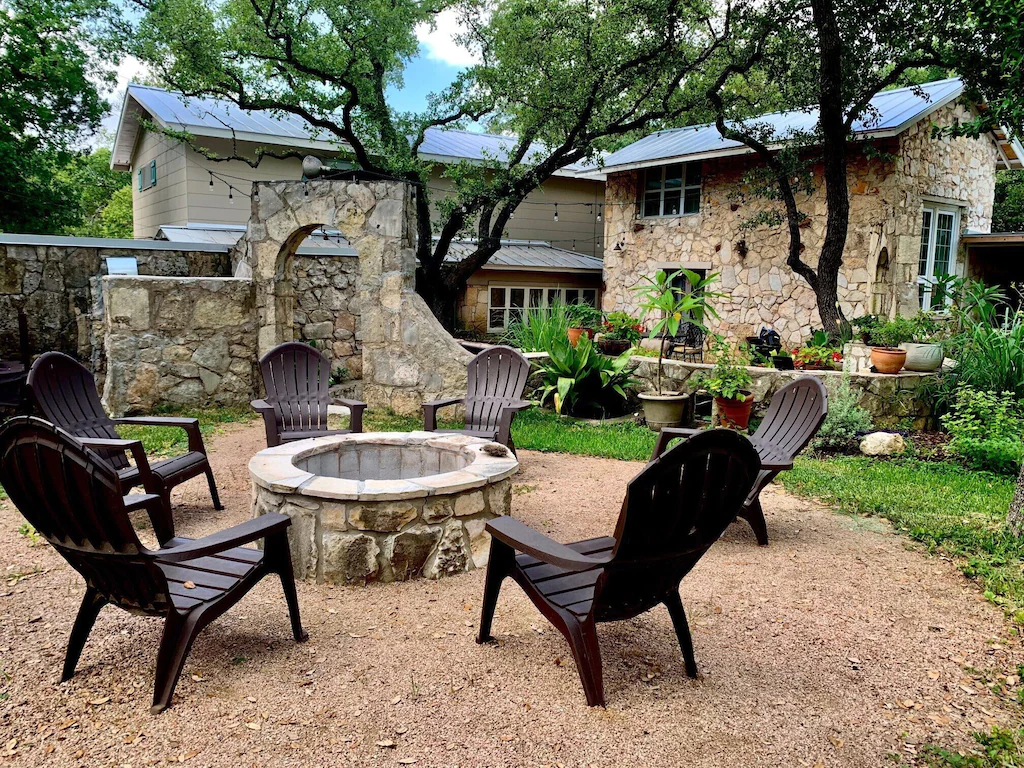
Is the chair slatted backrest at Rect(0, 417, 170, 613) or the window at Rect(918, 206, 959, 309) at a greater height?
the window at Rect(918, 206, 959, 309)

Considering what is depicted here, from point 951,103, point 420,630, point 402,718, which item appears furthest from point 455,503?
point 951,103

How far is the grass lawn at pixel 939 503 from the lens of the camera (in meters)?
3.77

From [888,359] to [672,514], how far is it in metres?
5.81

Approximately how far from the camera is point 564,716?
97.3 inches

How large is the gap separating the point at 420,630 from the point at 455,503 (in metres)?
0.72

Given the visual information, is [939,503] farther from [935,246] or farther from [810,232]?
[935,246]

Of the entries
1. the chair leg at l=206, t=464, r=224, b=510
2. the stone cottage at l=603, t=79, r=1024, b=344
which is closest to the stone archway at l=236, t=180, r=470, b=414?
the chair leg at l=206, t=464, r=224, b=510

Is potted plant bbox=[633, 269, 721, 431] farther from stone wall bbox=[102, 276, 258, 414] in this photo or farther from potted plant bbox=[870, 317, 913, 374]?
stone wall bbox=[102, 276, 258, 414]

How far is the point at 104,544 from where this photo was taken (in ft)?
7.91

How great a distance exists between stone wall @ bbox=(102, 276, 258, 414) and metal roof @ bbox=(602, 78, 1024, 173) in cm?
795

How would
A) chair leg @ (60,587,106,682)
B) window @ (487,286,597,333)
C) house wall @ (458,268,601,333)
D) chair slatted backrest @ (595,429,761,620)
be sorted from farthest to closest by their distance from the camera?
window @ (487,286,597,333) < house wall @ (458,268,601,333) < chair leg @ (60,587,106,682) < chair slatted backrest @ (595,429,761,620)

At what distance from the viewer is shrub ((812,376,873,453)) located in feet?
22.4

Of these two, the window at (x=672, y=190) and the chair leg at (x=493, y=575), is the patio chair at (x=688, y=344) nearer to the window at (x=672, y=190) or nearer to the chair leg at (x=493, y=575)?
the window at (x=672, y=190)

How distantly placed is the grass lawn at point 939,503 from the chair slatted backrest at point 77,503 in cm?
376
